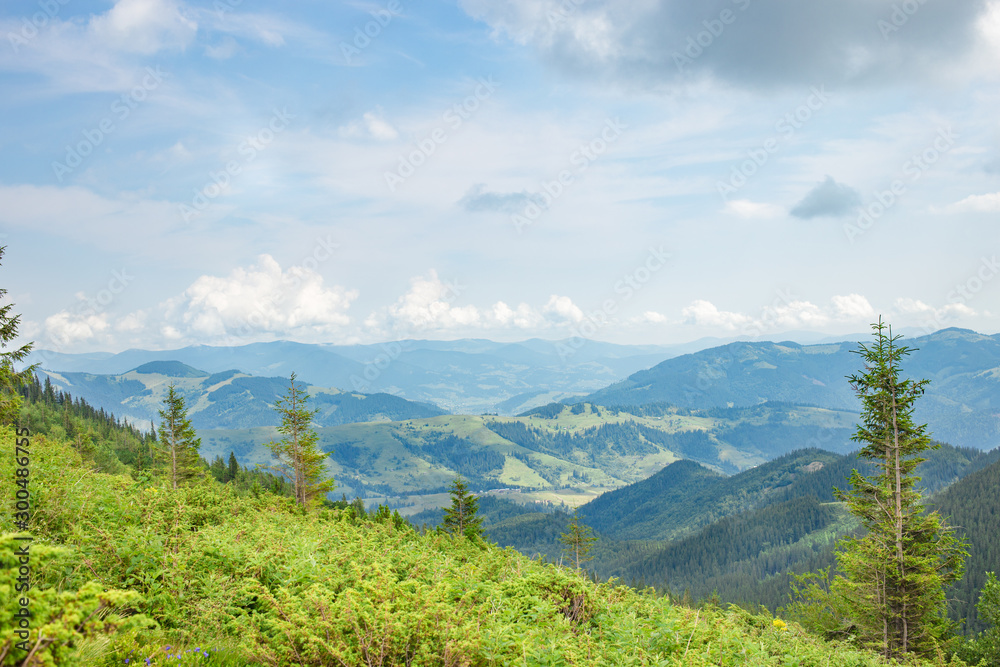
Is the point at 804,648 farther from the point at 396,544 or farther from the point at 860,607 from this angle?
the point at 860,607

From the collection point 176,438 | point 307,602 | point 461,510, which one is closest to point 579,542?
point 461,510

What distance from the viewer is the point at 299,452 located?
152ft

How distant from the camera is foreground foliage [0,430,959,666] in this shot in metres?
→ 6.89

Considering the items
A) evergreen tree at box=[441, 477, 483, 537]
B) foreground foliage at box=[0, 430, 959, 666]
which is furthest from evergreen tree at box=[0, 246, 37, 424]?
evergreen tree at box=[441, 477, 483, 537]

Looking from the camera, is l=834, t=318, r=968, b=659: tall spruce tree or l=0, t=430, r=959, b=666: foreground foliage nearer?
l=0, t=430, r=959, b=666: foreground foliage

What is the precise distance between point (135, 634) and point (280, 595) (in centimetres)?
193

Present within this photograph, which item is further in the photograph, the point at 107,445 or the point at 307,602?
the point at 107,445

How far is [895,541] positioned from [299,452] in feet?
143

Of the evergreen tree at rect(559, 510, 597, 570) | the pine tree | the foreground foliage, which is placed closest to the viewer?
the foreground foliage

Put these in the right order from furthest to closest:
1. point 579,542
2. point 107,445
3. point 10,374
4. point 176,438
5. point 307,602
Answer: point 107,445 < point 579,542 < point 176,438 < point 10,374 < point 307,602

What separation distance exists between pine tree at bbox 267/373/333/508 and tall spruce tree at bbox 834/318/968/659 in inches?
1580

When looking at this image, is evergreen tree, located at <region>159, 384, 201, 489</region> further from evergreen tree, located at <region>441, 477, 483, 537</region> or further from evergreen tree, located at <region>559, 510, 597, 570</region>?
evergreen tree, located at <region>559, 510, 597, 570</region>

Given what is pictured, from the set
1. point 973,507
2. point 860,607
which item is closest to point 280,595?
point 860,607

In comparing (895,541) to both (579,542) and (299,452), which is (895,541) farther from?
(299,452)
